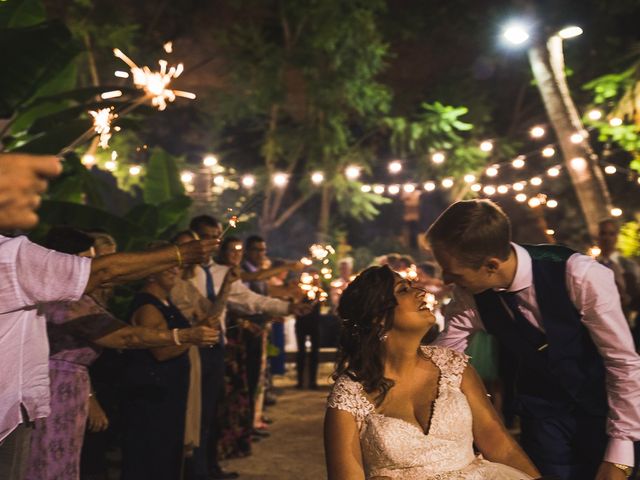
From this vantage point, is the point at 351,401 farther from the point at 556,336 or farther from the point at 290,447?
the point at 290,447

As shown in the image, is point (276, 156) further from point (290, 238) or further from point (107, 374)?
point (107, 374)

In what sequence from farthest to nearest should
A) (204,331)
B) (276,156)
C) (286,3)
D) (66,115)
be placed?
1. (276,156)
2. (286,3)
3. (66,115)
4. (204,331)

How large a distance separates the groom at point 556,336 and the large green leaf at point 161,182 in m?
7.55

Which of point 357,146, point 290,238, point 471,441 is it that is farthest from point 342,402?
point 290,238

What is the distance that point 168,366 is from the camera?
562 centimetres

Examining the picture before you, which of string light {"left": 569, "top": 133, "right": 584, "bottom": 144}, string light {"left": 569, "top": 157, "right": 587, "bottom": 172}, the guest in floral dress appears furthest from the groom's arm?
string light {"left": 569, "top": 133, "right": 584, "bottom": 144}

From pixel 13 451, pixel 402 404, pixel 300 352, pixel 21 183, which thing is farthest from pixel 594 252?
pixel 300 352

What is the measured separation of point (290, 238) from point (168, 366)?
24.1 meters

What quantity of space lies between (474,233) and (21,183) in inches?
73.8

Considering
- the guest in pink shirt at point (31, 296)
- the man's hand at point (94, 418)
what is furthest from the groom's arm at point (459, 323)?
the man's hand at point (94, 418)

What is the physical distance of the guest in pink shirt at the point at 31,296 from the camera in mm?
2754

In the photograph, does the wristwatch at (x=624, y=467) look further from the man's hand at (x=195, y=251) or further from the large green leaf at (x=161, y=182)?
the large green leaf at (x=161, y=182)

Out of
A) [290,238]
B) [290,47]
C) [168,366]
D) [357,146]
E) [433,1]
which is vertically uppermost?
[433,1]

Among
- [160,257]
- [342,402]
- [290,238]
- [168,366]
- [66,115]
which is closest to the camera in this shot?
[160,257]
